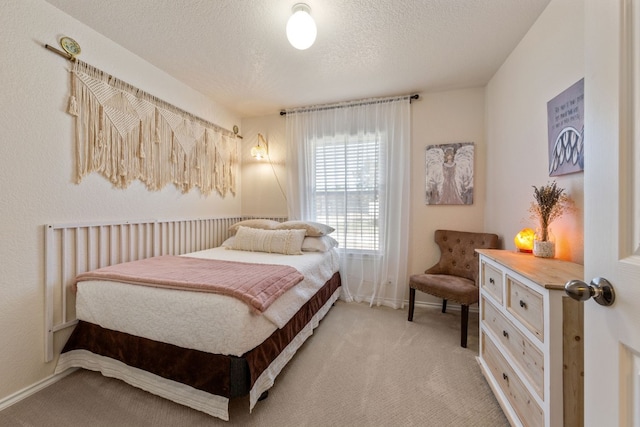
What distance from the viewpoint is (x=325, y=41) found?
196cm

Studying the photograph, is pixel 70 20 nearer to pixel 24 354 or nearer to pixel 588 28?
pixel 24 354

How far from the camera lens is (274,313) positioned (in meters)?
1.50

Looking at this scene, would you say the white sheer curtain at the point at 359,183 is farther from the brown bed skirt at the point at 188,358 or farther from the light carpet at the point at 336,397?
the brown bed skirt at the point at 188,358

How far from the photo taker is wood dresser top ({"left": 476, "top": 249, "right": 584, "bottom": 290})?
102 centimetres

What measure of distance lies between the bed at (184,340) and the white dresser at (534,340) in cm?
126

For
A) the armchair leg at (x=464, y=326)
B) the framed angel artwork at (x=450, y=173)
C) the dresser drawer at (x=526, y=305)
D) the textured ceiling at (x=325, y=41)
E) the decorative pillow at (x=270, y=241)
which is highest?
the textured ceiling at (x=325, y=41)

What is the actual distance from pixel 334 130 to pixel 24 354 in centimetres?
316

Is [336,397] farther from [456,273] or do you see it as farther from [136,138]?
[136,138]

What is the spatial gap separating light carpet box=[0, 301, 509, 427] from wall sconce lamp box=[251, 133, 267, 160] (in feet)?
7.64

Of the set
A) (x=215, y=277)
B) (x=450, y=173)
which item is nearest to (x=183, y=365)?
(x=215, y=277)

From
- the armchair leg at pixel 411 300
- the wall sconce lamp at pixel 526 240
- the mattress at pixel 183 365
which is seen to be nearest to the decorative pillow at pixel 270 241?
the mattress at pixel 183 365

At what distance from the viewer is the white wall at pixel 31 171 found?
145cm

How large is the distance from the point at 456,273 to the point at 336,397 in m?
1.74

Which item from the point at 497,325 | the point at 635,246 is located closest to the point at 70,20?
the point at 635,246
